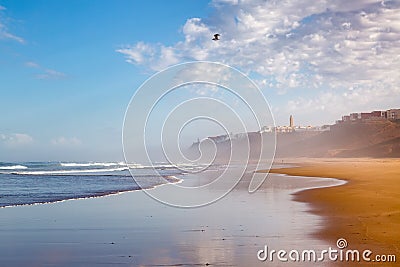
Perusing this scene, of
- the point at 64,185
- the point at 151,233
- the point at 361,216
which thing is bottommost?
the point at 151,233

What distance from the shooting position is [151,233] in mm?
12281

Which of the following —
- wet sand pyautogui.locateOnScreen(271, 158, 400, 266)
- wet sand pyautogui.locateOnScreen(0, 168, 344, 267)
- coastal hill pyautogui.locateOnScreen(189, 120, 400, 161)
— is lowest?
wet sand pyautogui.locateOnScreen(0, 168, 344, 267)

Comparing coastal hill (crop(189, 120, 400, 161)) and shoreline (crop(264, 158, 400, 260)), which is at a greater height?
coastal hill (crop(189, 120, 400, 161))

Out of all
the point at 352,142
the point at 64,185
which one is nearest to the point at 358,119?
the point at 352,142

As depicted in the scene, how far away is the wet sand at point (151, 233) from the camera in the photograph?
9430 mm

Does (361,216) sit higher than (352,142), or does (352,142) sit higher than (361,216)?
(352,142)

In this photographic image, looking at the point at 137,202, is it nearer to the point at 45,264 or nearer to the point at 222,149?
the point at 45,264

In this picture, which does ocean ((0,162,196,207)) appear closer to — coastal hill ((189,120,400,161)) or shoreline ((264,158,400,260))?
shoreline ((264,158,400,260))

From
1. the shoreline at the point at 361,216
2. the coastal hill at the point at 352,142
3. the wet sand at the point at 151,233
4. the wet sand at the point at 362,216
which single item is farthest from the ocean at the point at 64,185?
the coastal hill at the point at 352,142

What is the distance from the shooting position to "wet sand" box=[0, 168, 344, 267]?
9430mm

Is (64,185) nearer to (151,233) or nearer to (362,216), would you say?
(151,233)

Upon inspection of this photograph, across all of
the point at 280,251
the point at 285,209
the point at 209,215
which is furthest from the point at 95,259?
the point at 285,209

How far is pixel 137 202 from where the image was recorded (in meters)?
20.1

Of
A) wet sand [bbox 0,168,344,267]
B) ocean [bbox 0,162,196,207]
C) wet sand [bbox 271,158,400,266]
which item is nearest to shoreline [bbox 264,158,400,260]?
wet sand [bbox 271,158,400,266]
